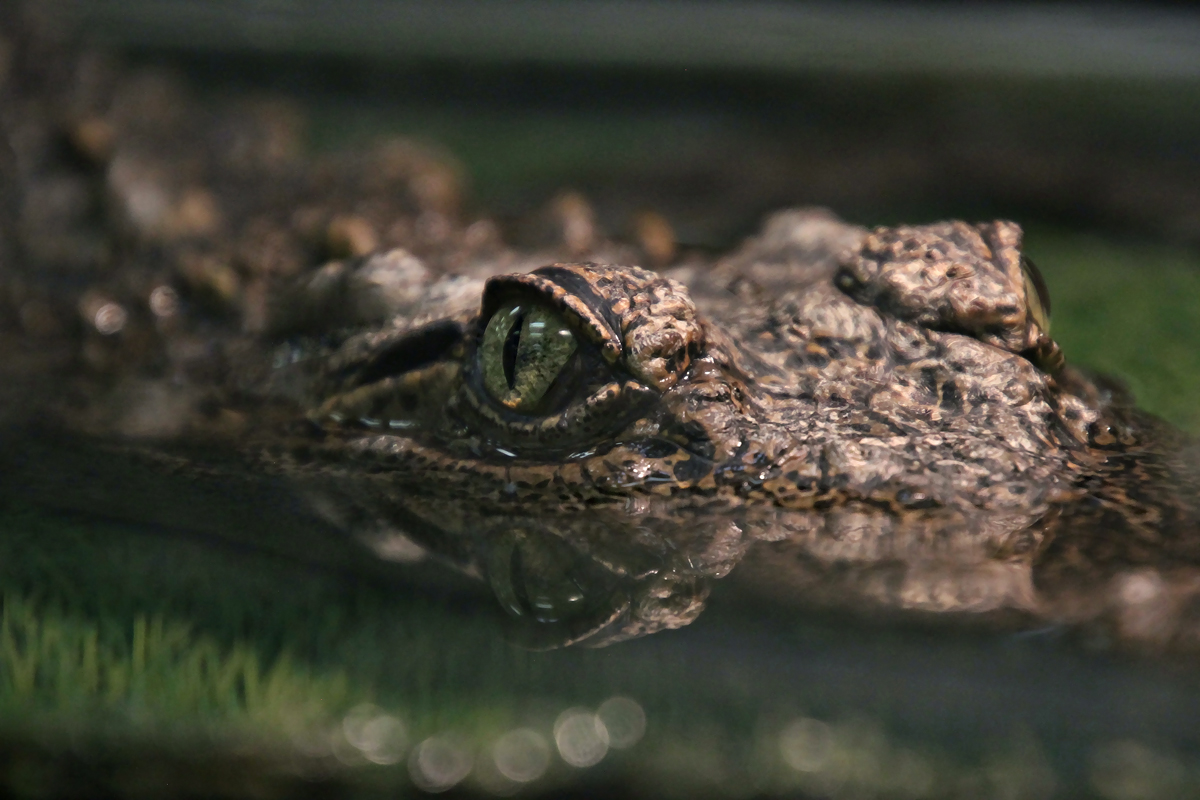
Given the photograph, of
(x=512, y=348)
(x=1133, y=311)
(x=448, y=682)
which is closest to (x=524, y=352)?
(x=512, y=348)

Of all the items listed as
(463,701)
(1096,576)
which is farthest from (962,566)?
(463,701)

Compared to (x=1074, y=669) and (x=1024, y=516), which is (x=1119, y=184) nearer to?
(x=1024, y=516)

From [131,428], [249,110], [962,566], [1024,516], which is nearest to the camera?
[962,566]

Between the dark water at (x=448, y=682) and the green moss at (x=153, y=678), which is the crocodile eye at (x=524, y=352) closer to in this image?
the dark water at (x=448, y=682)

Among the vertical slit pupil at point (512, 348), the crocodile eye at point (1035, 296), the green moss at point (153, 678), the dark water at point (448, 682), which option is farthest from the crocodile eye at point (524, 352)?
the crocodile eye at point (1035, 296)

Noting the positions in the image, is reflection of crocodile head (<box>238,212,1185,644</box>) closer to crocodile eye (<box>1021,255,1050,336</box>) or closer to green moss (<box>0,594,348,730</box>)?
crocodile eye (<box>1021,255,1050,336</box>)

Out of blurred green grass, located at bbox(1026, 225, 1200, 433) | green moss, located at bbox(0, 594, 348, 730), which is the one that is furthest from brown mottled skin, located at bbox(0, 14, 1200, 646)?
blurred green grass, located at bbox(1026, 225, 1200, 433)

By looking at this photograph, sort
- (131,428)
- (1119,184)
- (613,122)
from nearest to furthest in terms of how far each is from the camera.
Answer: (131,428), (1119,184), (613,122)

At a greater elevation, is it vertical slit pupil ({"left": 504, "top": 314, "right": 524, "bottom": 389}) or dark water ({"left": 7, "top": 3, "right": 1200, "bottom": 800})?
vertical slit pupil ({"left": 504, "top": 314, "right": 524, "bottom": 389})
